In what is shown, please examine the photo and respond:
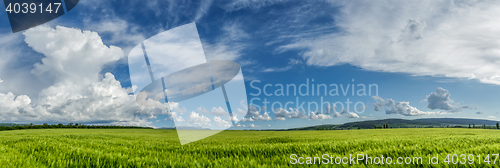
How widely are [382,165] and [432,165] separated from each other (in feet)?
2.91

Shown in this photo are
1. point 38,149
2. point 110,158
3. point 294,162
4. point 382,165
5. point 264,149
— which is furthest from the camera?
point 38,149

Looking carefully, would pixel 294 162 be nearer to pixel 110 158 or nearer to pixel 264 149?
pixel 264 149

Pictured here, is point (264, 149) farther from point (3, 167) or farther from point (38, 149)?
point (38, 149)

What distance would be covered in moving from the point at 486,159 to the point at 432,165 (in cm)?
131

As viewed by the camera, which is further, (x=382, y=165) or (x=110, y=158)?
(x=110, y=158)

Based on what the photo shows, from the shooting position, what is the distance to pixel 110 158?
243 inches

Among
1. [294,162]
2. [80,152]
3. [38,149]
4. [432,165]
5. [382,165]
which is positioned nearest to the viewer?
[432,165]

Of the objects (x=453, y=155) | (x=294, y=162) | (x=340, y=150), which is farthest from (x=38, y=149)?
(x=453, y=155)

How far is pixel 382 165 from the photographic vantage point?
496 cm

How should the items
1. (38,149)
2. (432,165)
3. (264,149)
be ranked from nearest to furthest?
1. (432,165)
2. (264,149)
3. (38,149)

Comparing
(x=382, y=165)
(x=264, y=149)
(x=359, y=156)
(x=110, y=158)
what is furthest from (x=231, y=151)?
(x=382, y=165)

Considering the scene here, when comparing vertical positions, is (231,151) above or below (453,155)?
below

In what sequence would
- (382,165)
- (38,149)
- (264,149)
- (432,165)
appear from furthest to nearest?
1. (38,149)
2. (264,149)
3. (382,165)
4. (432,165)

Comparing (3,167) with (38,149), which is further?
(38,149)
